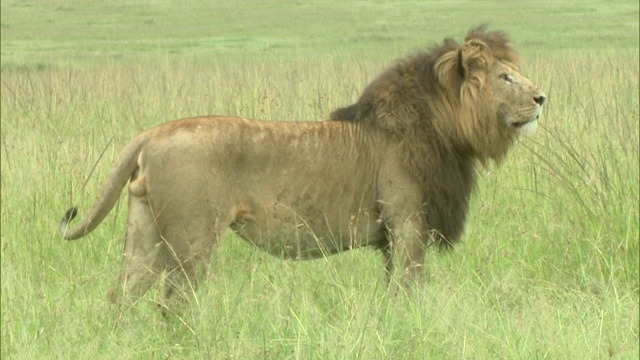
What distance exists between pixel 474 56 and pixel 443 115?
11.0 inches

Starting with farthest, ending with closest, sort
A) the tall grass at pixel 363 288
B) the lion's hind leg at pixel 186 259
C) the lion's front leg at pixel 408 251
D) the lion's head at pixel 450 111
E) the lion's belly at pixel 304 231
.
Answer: the lion's head at pixel 450 111 → the lion's front leg at pixel 408 251 → the lion's belly at pixel 304 231 → the lion's hind leg at pixel 186 259 → the tall grass at pixel 363 288

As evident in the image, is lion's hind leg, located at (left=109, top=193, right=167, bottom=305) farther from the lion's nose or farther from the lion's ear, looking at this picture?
the lion's nose

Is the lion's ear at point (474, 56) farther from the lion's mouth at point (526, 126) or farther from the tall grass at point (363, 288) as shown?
the tall grass at point (363, 288)

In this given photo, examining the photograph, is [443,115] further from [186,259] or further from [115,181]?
[115,181]

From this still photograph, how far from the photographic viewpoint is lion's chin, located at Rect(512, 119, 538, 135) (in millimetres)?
4609

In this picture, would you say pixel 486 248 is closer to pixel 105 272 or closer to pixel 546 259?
pixel 546 259

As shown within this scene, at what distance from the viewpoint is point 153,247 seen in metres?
4.30

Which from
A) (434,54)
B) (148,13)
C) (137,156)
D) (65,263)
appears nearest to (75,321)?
(137,156)

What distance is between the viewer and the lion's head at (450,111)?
459 centimetres

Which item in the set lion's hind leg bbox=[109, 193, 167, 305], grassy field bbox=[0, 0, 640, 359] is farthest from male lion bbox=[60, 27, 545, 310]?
grassy field bbox=[0, 0, 640, 359]

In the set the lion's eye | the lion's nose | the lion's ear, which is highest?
Result: the lion's ear

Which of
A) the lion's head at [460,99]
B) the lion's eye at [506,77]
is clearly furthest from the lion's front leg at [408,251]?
the lion's eye at [506,77]

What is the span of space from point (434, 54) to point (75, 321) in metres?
1.88

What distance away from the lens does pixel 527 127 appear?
4.62m
